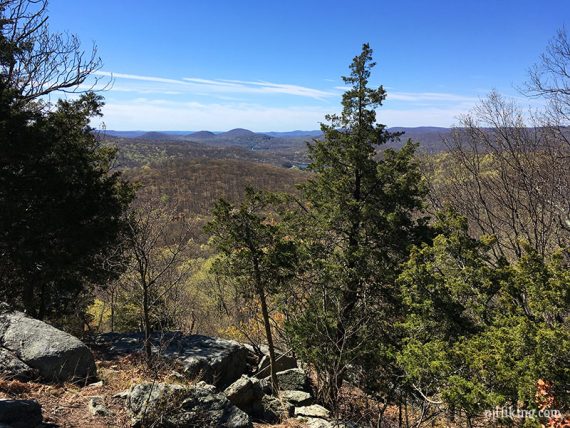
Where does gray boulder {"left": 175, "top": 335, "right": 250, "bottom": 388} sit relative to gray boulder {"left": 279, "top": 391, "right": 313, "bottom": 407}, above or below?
above

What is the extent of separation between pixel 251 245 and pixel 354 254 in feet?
12.5

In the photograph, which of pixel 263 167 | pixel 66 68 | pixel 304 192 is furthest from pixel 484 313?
pixel 263 167

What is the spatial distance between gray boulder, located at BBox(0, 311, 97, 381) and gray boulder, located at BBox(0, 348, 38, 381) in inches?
4.1

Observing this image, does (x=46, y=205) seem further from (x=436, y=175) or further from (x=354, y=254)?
(x=436, y=175)

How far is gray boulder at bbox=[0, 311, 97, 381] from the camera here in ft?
24.5

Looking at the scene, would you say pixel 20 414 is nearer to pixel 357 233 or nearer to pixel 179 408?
pixel 179 408

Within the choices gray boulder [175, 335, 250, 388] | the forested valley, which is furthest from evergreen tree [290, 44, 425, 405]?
gray boulder [175, 335, 250, 388]

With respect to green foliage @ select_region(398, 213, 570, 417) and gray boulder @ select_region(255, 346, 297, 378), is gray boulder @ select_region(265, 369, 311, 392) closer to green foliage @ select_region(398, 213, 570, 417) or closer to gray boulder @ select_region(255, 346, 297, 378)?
gray boulder @ select_region(255, 346, 297, 378)

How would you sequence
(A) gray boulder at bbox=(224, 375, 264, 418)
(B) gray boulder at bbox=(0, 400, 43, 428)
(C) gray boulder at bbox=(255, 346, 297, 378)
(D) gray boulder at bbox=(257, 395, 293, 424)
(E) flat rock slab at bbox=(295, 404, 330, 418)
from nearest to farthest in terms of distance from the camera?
(B) gray boulder at bbox=(0, 400, 43, 428) → (A) gray boulder at bbox=(224, 375, 264, 418) → (D) gray boulder at bbox=(257, 395, 293, 424) → (E) flat rock slab at bbox=(295, 404, 330, 418) → (C) gray boulder at bbox=(255, 346, 297, 378)

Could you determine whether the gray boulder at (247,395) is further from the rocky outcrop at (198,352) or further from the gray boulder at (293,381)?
the gray boulder at (293,381)

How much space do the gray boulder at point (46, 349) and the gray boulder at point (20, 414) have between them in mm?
2045

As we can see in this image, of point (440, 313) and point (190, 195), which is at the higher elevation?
point (440, 313)

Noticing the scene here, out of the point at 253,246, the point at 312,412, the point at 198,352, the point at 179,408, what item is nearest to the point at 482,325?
the point at 312,412

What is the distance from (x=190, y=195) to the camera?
11738cm
